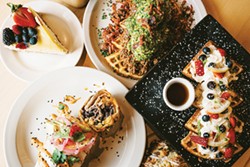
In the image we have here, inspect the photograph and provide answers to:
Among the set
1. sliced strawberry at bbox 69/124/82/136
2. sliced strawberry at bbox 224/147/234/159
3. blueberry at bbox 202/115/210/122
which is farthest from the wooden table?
sliced strawberry at bbox 224/147/234/159

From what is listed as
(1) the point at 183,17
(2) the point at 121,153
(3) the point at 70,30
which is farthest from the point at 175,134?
(3) the point at 70,30

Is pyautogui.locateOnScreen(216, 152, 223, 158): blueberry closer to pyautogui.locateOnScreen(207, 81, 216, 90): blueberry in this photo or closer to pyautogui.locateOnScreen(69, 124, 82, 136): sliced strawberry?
pyautogui.locateOnScreen(207, 81, 216, 90): blueberry

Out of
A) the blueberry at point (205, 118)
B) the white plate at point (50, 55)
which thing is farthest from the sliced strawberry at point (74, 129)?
the blueberry at point (205, 118)

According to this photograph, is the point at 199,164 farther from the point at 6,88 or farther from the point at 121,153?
the point at 6,88

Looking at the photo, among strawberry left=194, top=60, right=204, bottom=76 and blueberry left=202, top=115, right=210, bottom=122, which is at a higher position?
strawberry left=194, top=60, right=204, bottom=76

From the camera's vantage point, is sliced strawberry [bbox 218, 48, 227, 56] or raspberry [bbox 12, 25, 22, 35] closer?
sliced strawberry [bbox 218, 48, 227, 56]

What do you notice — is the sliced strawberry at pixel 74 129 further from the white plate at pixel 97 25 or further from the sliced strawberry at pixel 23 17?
the sliced strawberry at pixel 23 17
